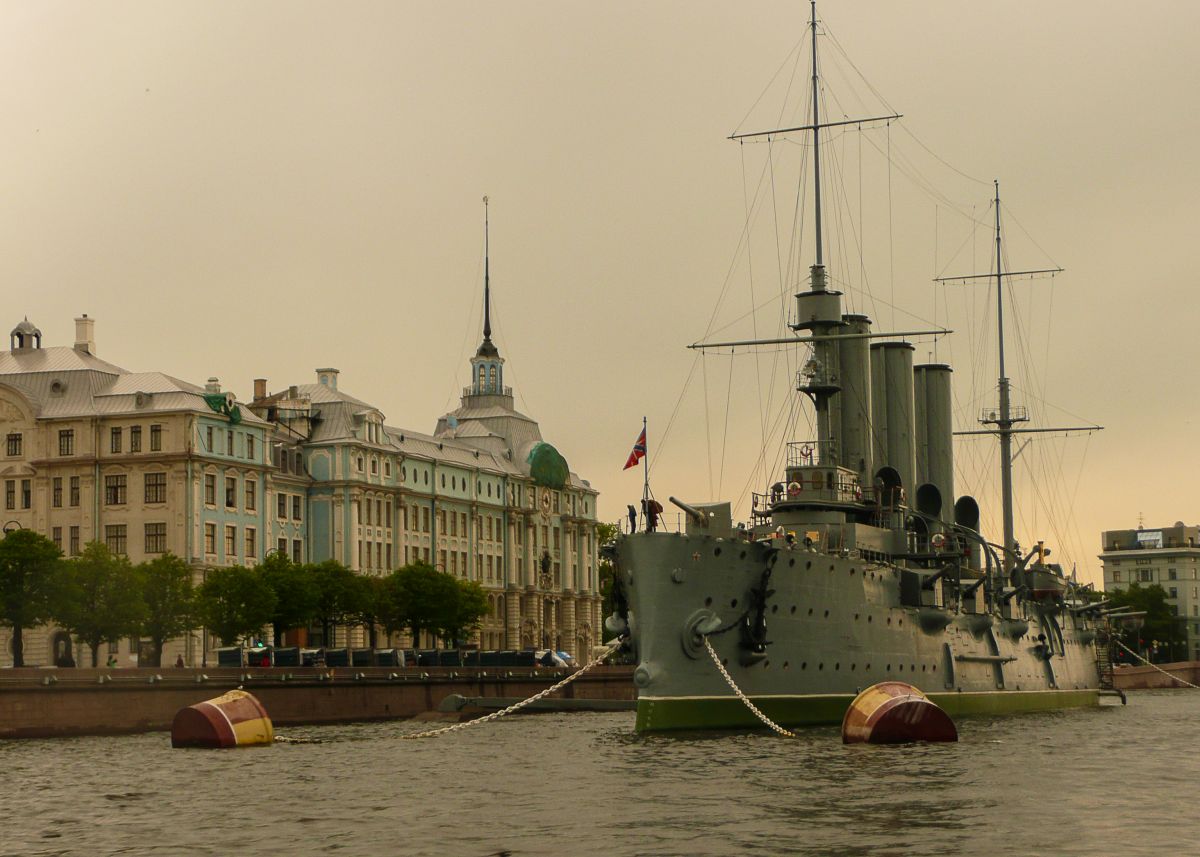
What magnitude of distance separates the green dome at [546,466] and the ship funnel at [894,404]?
75682mm

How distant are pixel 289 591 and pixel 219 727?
4660cm

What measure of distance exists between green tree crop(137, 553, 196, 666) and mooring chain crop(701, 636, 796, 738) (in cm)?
4243

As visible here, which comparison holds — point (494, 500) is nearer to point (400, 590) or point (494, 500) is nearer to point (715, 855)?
point (400, 590)

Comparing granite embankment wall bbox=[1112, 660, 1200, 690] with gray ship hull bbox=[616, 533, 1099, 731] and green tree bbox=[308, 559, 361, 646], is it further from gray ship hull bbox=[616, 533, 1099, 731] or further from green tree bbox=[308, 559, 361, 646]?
gray ship hull bbox=[616, 533, 1099, 731]

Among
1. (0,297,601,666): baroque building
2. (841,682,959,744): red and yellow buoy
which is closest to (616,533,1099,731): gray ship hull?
(841,682,959,744): red and yellow buoy

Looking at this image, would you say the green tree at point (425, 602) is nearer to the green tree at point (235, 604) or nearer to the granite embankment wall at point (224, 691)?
the green tree at point (235, 604)

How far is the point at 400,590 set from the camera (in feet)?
379

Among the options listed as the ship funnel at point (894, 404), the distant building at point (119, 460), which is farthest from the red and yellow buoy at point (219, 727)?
the distant building at point (119, 460)

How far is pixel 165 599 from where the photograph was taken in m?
90.2

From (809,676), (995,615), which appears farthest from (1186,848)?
(995,615)

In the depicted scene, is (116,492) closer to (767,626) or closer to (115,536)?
(115,536)

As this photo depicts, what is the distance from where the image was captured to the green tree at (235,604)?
314 feet

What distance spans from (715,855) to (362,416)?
99.4 m

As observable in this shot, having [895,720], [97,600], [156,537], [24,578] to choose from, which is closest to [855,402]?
[895,720]
